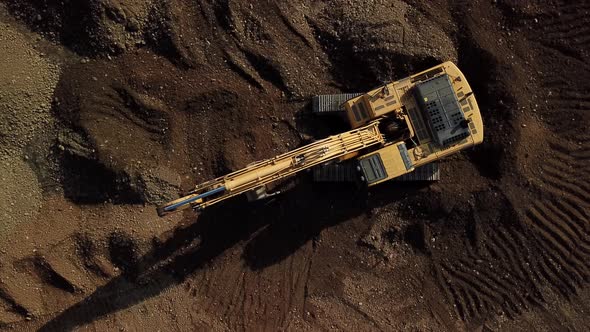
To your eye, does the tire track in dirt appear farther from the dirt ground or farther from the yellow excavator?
the yellow excavator

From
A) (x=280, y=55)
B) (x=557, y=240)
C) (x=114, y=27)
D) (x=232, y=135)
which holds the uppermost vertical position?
(x=114, y=27)

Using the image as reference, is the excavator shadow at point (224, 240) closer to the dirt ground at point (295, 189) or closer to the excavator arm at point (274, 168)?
the dirt ground at point (295, 189)

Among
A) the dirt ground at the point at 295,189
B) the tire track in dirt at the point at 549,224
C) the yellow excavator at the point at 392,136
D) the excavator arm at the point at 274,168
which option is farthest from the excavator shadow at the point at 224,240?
the tire track in dirt at the point at 549,224

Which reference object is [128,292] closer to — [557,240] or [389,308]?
[389,308]

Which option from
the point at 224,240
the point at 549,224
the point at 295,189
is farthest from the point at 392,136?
the point at 224,240

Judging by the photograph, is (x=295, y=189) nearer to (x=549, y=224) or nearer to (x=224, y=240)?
(x=224, y=240)

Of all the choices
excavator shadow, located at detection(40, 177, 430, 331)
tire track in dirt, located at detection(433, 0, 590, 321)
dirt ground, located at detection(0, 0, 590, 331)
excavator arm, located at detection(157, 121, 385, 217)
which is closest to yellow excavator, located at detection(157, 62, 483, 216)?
excavator arm, located at detection(157, 121, 385, 217)

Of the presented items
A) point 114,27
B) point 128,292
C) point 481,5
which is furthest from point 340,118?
point 128,292
